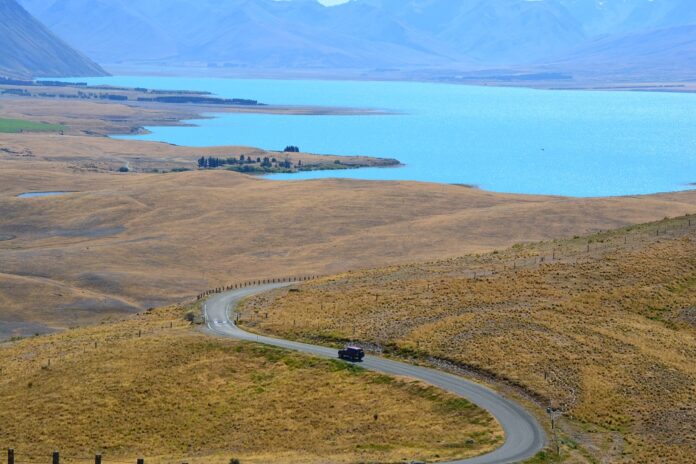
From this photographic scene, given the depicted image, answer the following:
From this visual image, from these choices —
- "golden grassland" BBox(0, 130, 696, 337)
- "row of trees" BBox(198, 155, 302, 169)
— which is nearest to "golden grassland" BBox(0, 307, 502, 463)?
"golden grassland" BBox(0, 130, 696, 337)

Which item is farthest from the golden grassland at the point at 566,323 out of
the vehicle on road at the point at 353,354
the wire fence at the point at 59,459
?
the wire fence at the point at 59,459

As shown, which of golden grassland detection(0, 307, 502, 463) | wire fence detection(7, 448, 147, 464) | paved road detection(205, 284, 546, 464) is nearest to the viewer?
paved road detection(205, 284, 546, 464)

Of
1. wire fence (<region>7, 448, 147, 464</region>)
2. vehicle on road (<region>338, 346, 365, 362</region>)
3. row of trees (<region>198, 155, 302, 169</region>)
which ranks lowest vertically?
wire fence (<region>7, 448, 147, 464</region>)

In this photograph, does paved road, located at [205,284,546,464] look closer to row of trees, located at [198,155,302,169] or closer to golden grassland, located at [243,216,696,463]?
golden grassland, located at [243,216,696,463]

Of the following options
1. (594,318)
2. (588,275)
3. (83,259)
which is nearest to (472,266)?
(588,275)

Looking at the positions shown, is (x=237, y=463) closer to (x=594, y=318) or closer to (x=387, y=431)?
(x=387, y=431)

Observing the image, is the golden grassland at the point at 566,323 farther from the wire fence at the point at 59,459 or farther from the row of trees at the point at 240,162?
the row of trees at the point at 240,162
